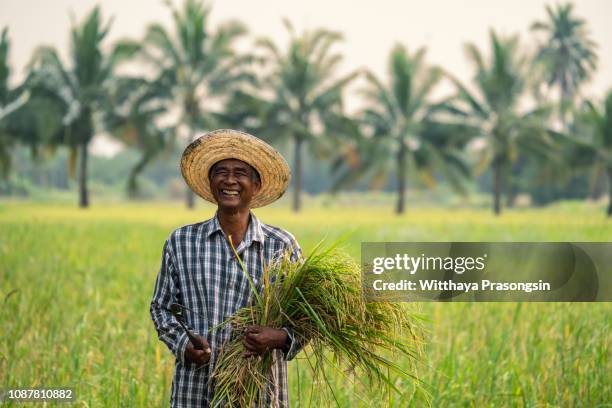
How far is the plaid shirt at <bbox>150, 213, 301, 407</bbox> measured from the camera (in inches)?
73.1

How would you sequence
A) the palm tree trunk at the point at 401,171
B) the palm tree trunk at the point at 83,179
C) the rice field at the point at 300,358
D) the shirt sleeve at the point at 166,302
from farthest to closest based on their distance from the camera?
the palm tree trunk at the point at 401,171
the palm tree trunk at the point at 83,179
the rice field at the point at 300,358
the shirt sleeve at the point at 166,302

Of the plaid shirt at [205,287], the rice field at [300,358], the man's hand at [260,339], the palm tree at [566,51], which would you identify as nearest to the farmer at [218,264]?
the plaid shirt at [205,287]

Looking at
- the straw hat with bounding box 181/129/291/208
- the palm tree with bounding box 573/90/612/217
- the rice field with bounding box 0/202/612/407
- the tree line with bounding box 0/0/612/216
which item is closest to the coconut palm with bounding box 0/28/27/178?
the tree line with bounding box 0/0/612/216

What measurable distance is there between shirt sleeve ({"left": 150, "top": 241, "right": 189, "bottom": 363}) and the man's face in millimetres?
212

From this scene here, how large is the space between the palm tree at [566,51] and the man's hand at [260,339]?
32448mm

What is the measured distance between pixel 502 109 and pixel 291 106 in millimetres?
6682

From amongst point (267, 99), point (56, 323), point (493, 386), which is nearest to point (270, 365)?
point (493, 386)

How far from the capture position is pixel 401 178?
2242cm

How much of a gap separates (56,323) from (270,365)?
281 centimetres

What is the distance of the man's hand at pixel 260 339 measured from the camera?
1.71m

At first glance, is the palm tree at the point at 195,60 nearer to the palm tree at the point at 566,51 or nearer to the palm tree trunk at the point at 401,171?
the palm tree trunk at the point at 401,171

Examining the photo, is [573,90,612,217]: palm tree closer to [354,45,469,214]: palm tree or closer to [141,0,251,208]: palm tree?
[354,45,469,214]: palm tree

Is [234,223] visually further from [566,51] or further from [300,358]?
[566,51]

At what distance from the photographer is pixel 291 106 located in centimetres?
2178
